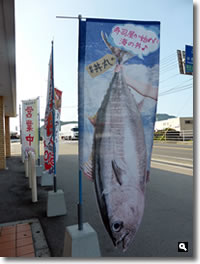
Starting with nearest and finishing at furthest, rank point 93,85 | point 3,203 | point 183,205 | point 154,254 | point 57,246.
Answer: point 93,85 → point 154,254 → point 57,246 → point 183,205 → point 3,203

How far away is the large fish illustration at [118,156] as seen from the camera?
1.96 metres

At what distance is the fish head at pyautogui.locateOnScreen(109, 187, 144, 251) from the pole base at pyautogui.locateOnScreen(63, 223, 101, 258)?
25 cm

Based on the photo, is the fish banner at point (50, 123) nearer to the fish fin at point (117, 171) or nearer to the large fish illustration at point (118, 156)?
the large fish illustration at point (118, 156)

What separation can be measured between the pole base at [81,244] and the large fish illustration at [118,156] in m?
0.26

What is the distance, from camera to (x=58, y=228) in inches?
124

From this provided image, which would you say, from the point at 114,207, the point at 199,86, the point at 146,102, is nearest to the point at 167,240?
the point at 114,207

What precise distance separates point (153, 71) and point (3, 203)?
4275mm

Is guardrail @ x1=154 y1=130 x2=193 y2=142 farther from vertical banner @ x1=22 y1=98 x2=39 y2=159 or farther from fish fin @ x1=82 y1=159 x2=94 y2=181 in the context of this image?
fish fin @ x1=82 y1=159 x2=94 y2=181

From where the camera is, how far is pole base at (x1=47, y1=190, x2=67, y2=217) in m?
3.60

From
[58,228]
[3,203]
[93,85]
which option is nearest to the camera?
[93,85]

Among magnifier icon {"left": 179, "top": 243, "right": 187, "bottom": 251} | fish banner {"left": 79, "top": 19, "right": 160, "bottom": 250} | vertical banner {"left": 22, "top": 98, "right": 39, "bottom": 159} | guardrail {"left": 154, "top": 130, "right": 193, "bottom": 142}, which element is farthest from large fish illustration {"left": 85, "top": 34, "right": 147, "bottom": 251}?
guardrail {"left": 154, "top": 130, "right": 193, "bottom": 142}

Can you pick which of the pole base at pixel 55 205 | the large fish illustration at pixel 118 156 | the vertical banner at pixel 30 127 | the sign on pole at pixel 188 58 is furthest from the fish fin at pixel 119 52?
the sign on pole at pixel 188 58

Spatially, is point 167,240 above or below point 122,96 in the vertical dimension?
below

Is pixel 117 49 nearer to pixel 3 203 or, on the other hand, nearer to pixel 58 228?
pixel 58 228
